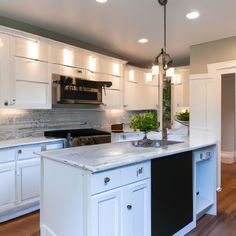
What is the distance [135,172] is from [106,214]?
41 centimetres

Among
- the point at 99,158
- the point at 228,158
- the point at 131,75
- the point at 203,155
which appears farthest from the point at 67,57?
the point at 228,158

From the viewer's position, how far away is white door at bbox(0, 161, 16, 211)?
9.32 feet

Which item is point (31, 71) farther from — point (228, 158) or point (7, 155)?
point (228, 158)

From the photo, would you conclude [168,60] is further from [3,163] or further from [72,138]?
[3,163]

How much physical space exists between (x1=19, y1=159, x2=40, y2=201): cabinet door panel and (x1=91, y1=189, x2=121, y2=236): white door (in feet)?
5.62

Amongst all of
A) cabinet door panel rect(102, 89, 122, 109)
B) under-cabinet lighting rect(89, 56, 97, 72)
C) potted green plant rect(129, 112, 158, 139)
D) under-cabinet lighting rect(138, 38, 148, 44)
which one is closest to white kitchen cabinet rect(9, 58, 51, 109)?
under-cabinet lighting rect(89, 56, 97, 72)

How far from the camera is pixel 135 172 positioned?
198 cm

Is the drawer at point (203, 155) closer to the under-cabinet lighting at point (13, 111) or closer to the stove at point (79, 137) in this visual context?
the stove at point (79, 137)

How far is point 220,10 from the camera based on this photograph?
3061mm

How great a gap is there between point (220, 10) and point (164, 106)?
3.23 m

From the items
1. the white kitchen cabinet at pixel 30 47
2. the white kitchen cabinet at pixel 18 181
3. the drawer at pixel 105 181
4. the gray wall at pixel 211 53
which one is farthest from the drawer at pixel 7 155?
the gray wall at pixel 211 53

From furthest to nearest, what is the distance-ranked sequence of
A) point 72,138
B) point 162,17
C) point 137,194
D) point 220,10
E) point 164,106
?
point 164,106 < point 72,138 < point 162,17 < point 220,10 < point 137,194

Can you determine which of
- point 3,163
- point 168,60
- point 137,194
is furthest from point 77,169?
point 168,60

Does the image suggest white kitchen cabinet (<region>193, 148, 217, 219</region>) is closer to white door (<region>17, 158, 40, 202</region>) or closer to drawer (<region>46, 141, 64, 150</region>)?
drawer (<region>46, 141, 64, 150</region>)
